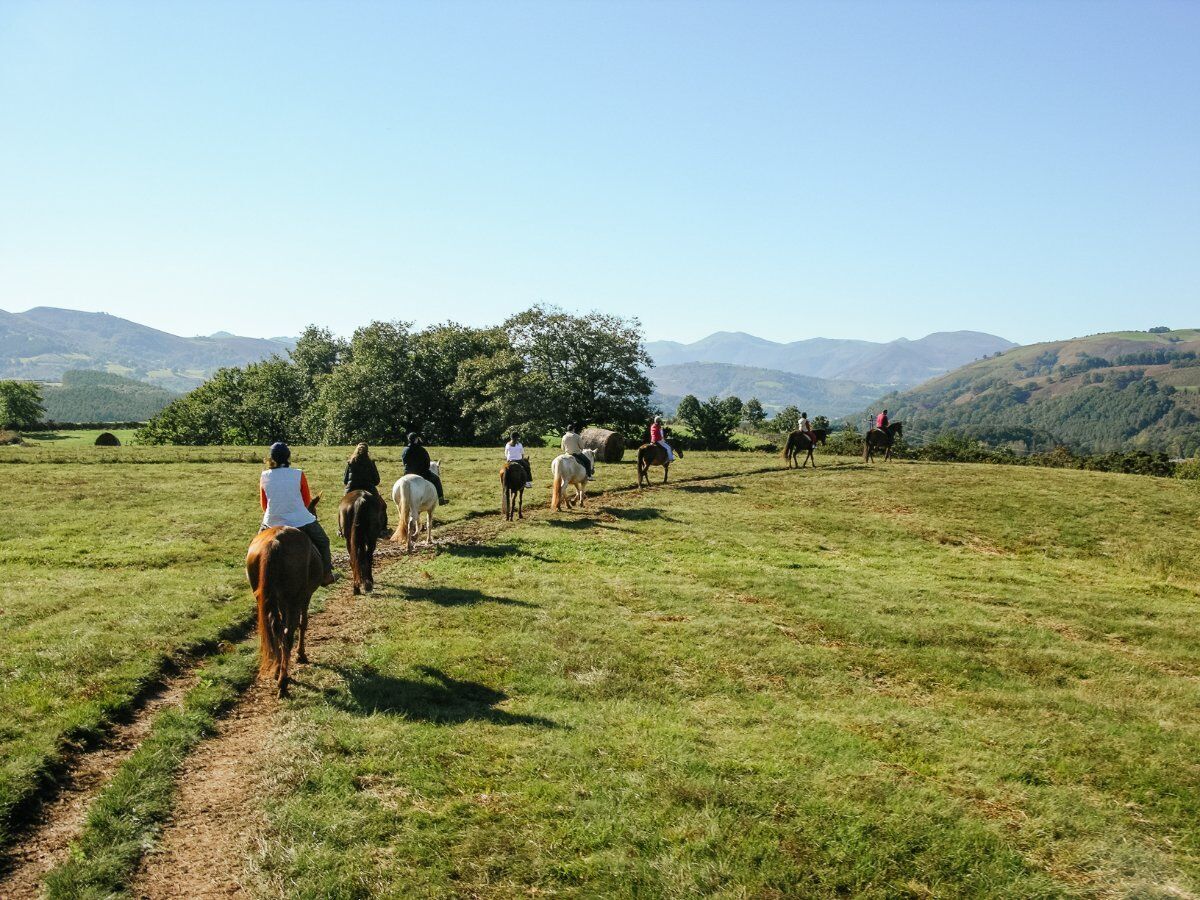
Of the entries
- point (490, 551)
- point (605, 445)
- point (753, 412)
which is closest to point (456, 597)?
point (490, 551)

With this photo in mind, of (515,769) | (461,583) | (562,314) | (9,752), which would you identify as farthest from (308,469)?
(562,314)

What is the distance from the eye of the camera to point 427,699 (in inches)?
410

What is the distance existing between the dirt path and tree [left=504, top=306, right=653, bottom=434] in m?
62.2

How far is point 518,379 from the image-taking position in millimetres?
68562

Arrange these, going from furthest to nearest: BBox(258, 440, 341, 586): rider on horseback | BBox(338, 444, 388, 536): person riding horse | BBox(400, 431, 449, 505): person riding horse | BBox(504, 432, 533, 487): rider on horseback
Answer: BBox(504, 432, 533, 487): rider on horseback
BBox(400, 431, 449, 505): person riding horse
BBox(338, 444, 388, 536): person riding horse
BBox(258, 440, 341, 586): rider on horseback

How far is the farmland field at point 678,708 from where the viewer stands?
6969 mm

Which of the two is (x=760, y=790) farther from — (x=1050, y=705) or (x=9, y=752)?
(x=9, y=752)

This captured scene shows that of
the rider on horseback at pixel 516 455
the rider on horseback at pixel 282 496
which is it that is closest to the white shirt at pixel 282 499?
the rider on horseback at pixel 282 496

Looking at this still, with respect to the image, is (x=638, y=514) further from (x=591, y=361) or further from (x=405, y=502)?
(x=591, y=361)

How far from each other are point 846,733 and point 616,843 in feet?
13.8

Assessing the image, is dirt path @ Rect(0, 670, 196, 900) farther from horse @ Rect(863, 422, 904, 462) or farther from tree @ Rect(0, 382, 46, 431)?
tree @ Rect(0, 382, 46, 431)

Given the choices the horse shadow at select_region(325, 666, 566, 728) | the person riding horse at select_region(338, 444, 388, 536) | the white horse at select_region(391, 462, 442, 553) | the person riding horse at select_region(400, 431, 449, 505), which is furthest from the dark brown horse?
the horse shadow at select_region(325, 666, 566, 728)

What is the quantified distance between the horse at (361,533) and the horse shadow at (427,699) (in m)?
5.05

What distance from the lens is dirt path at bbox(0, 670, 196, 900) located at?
22.0ft
